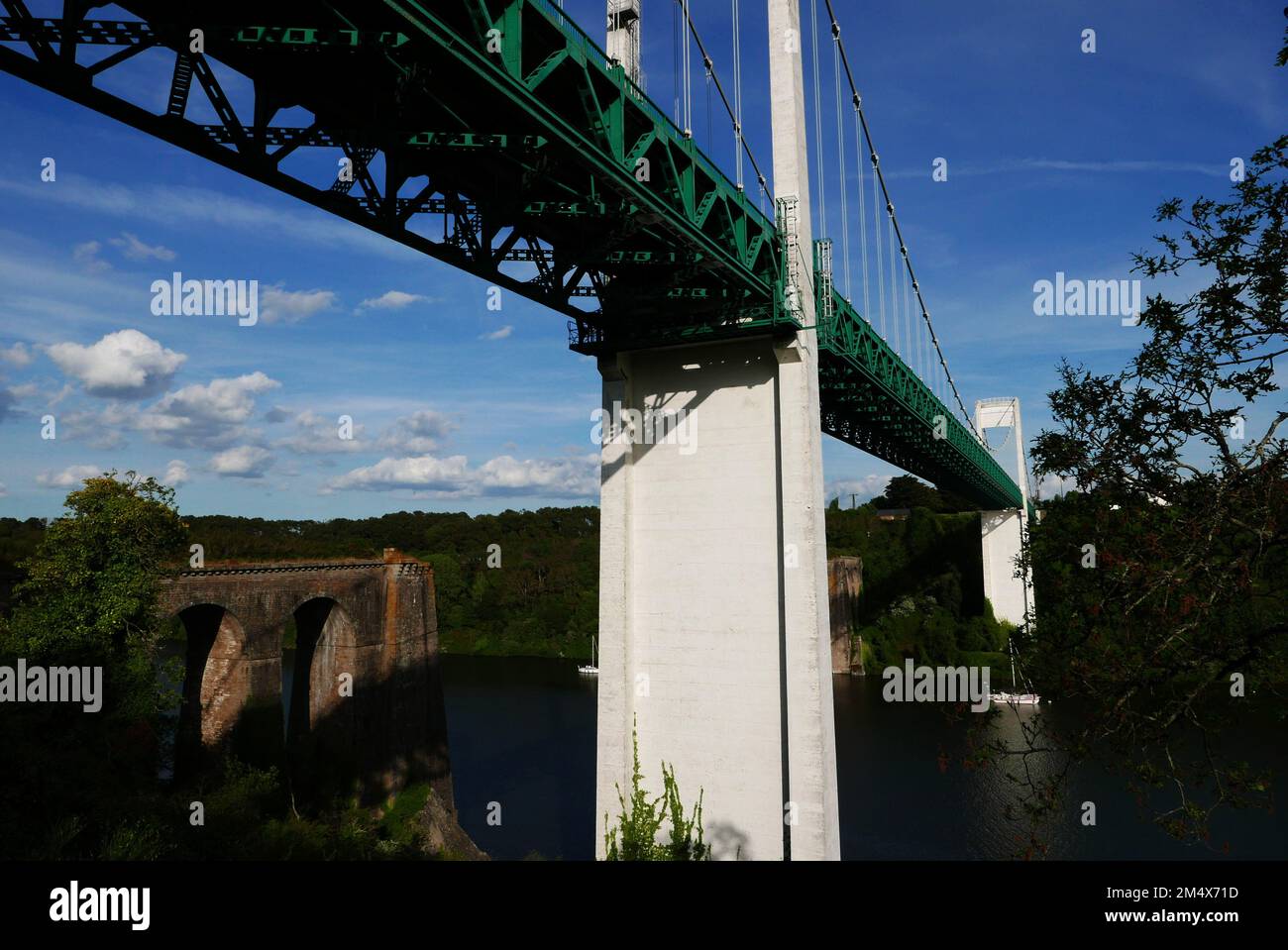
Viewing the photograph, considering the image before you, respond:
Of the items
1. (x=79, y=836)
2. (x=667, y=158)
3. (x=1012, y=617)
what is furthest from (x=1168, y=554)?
(x=1012, y=617)

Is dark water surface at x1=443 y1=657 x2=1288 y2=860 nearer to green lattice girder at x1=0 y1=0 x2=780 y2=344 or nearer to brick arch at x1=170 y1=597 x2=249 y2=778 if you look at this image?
brick arch at x1=170 y1=597 x2=249 y2=778

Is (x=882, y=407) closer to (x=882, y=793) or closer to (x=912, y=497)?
(x=882, y=793)

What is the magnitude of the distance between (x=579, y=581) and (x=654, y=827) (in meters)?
53.8

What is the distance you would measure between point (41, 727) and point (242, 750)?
10.5 m

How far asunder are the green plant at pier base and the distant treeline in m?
38.7

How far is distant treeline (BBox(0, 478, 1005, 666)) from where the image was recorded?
55062 millimetres

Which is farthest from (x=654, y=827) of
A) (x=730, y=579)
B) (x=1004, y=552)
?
(x=1004, y=552)

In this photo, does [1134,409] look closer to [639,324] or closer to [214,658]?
[639,324]

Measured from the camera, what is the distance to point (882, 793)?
2755 cm

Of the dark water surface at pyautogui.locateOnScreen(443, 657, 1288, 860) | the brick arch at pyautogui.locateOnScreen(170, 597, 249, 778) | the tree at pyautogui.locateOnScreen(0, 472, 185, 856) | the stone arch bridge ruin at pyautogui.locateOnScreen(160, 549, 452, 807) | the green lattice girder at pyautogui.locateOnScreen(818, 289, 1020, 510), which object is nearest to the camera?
the tree at pyautogui.locateOnScreen(0, 472, 185, 856)

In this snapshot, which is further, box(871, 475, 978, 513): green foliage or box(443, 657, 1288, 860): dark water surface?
box(871, 475, 978, 513): green foliage

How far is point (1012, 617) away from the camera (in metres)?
53.3

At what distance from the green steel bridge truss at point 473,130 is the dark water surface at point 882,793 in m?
13.1

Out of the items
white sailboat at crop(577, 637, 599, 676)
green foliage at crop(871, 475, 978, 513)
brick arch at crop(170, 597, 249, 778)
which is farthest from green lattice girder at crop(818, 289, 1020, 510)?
green foliage at crop(871, 475, 978, 513)
